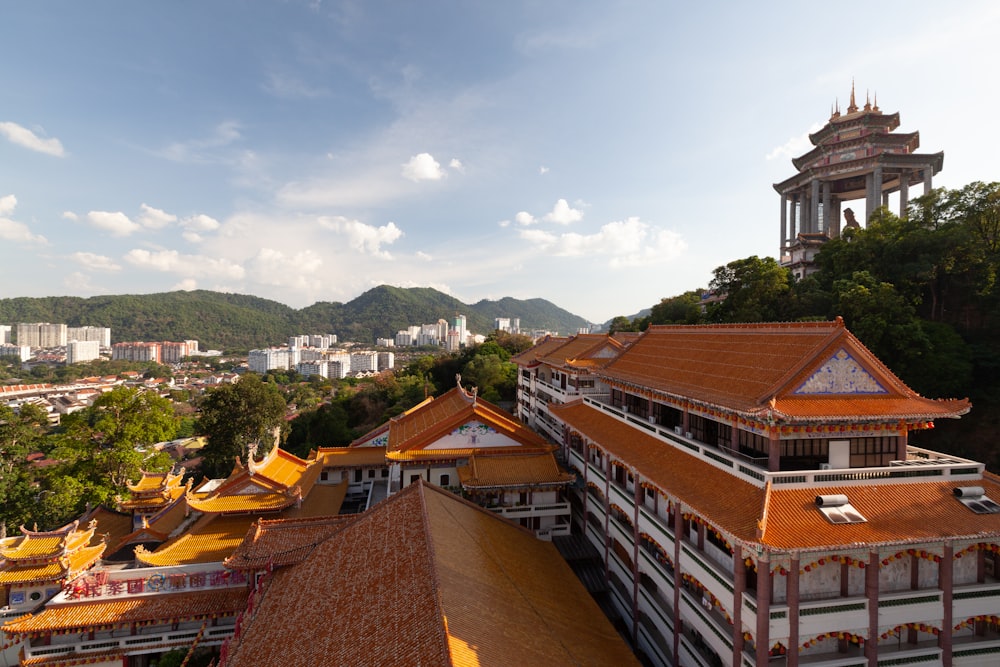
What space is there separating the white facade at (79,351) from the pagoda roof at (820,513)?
206261 millimetres

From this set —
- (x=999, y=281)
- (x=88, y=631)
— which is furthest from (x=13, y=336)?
(x=999, y=281)

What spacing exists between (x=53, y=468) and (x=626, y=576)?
30.2 meters

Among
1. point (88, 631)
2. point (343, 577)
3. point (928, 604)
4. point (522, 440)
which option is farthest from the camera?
point (522, 440)

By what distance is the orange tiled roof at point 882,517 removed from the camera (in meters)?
8.58

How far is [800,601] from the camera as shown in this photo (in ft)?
30.5

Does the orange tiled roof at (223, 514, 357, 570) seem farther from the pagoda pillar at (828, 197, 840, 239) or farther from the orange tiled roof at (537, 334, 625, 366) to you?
the pagoda pillar at (828, 197, 840, 239)

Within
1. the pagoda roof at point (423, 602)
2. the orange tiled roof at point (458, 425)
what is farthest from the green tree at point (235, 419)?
the pagoda roof at point (423, 602)

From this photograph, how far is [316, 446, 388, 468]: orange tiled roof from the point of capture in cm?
2348

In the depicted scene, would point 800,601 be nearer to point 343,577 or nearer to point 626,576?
point 626,576

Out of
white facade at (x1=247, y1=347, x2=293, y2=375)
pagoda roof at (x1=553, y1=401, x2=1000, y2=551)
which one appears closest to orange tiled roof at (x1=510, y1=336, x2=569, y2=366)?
pagoda roof at (x1=553, y1=401, x2=1000, y2=551)

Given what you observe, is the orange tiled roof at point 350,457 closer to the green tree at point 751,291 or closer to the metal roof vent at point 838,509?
the metal roof vent at point 838,509

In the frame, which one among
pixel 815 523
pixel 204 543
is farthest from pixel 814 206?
pixel 204 543

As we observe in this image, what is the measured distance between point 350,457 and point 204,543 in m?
8.54

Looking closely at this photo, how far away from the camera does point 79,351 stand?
157375 mm
